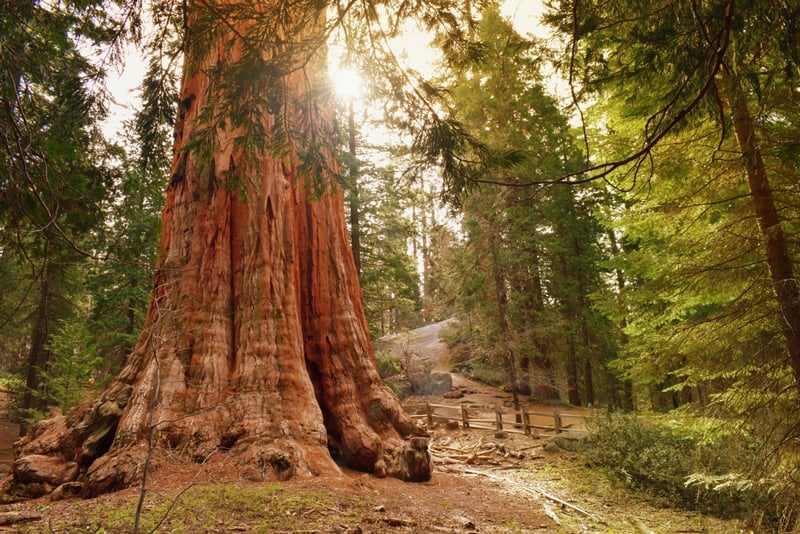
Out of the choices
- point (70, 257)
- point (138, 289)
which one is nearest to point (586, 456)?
point (70, 257)

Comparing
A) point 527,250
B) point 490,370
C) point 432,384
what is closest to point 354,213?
point 527,250

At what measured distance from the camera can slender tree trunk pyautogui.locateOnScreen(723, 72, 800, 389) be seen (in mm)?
4488

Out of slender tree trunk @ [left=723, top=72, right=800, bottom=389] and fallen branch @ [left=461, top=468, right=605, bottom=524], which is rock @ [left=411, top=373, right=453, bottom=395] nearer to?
fallen branch @ [left=461, top=468, right=605, bottom=524]

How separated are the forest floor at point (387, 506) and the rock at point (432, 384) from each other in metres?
9.79

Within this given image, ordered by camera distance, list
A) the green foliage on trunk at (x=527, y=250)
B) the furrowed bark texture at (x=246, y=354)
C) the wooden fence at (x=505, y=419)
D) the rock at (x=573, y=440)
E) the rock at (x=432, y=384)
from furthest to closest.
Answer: the rock at (x=432, y=384), the green foliage on trunk at (x=527, y=250), the wooden fence at (x=505, y=419), the rock at (x=573, y=440), the furrowed bark texture at (x=246, y=354)

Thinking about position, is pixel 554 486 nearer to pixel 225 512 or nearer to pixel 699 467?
pixel 699 467

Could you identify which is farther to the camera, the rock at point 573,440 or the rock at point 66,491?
the rock at point 573,440

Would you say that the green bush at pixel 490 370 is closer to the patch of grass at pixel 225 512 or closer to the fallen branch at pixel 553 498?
the fallen branch at pixel 553 498

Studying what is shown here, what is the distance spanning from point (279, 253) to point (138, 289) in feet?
26.0

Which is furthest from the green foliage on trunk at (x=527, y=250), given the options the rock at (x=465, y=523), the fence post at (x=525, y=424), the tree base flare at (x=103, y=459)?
the tree base flare at (x=103, y=459)

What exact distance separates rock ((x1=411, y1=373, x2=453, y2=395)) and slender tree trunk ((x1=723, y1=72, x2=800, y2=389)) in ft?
53.0

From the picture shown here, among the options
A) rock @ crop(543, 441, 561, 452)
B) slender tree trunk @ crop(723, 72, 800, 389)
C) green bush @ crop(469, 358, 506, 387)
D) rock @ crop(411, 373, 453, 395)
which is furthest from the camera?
rock @ crop(411, 373, 453, 395)

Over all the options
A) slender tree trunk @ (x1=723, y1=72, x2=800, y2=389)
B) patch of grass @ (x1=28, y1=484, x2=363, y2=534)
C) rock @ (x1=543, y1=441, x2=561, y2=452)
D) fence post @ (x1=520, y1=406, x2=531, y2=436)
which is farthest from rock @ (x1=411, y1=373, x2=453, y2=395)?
slender tree trunk @ (x1=723, y1=72, x2=800, y2=389)

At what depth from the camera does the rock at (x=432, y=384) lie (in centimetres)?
1994
